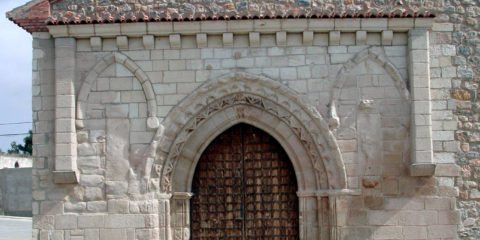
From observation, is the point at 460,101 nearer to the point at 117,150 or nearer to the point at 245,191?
the point at 245,191

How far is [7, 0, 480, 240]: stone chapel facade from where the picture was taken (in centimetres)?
1013

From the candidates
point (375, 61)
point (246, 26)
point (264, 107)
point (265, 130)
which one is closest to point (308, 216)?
point (265, 130)

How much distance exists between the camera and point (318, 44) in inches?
408

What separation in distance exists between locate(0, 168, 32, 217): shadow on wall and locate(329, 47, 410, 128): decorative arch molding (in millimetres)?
22508

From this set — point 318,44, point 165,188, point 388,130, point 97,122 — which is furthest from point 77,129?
point 388,130

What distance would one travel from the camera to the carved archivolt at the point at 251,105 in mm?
10203

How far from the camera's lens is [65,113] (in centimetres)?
1019

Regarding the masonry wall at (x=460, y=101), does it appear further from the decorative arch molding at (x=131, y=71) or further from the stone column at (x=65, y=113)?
the stone column at (x=65, y=113)

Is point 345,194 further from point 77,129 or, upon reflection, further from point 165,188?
point 77,129

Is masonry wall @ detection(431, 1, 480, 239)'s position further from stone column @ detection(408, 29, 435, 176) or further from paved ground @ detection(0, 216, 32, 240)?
paved ground @ detection(0, 216, 32, 240)

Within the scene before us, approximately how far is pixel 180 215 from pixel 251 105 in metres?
2.04

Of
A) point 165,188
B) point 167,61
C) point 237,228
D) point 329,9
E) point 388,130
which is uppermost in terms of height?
point 329,9

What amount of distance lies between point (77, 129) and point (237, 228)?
9.67 ft

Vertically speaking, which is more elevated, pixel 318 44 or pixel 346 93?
pixel 318 44
